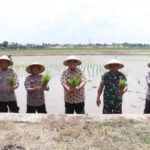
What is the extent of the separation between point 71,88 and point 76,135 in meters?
1.47

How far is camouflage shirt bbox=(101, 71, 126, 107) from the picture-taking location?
18.1 ft

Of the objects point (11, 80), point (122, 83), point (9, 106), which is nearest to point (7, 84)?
point (11, 80)

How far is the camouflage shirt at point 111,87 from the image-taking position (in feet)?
18.1

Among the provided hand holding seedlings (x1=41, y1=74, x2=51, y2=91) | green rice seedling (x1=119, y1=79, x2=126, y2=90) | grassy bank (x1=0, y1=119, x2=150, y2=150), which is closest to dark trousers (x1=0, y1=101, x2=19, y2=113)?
hand holding seedlings (x1=41, y1=74, x2=51, y2=91)

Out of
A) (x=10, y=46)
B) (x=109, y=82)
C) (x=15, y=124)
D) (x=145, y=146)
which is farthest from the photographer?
(x=10, y=46)

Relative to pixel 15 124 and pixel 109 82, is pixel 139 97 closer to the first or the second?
pixel 109 82

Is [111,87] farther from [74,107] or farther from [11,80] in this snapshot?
[11,80]

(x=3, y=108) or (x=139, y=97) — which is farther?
(x=139, y=97)

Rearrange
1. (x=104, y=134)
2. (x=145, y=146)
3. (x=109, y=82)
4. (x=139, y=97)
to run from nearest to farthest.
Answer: (x=145, y=146), (x=104, y=134), (x=109, y=82), (x=139, y=97)

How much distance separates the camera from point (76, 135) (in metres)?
4.09

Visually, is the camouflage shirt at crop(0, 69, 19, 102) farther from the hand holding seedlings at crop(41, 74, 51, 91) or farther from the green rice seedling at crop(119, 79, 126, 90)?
the green rice seedling at crop(119, 79, 126, 90)

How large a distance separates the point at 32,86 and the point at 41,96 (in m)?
0.23

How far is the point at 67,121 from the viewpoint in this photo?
4.54m

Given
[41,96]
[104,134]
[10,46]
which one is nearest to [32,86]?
[41,96]
